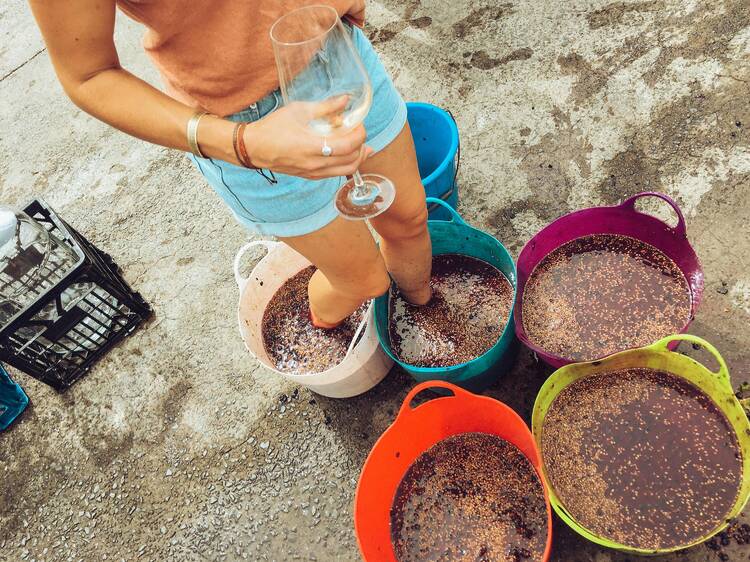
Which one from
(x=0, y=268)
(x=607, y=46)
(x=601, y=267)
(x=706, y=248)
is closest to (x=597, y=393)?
(x=601, y=267)

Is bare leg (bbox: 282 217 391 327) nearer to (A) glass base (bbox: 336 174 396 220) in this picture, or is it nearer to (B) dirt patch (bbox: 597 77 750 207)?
(A) glass base (bbox: 336 174 396 220)

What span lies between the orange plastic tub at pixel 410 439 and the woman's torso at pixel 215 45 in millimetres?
847

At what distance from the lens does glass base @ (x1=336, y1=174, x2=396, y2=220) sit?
4.03 ft

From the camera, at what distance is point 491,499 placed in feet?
5.11

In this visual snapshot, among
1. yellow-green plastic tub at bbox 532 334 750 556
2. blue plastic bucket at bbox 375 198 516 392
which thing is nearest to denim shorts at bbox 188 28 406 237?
blue plastic bucket at bbox 375 198 516 392

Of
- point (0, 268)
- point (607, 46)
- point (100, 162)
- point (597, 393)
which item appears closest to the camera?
point (597, 393)

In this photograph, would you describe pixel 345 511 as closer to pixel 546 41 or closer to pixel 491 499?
pixel 491 499

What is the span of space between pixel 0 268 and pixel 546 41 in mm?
2596

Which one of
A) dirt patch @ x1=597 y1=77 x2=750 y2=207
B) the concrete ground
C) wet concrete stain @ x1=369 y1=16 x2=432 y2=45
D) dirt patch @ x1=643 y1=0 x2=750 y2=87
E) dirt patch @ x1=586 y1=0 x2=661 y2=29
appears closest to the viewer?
the concrete ground

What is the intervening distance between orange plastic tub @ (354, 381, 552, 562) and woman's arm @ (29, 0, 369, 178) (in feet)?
2.35

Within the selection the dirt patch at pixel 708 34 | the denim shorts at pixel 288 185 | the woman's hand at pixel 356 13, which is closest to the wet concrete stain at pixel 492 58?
the dirt patch at pixel 708 34

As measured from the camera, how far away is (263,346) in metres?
2.02

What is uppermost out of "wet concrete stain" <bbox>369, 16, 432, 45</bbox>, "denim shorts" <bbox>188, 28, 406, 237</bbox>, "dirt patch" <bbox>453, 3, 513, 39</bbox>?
"denim shorts" <bbox>188, 28, 406, 237</bbox>

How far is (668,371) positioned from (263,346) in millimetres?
1341
